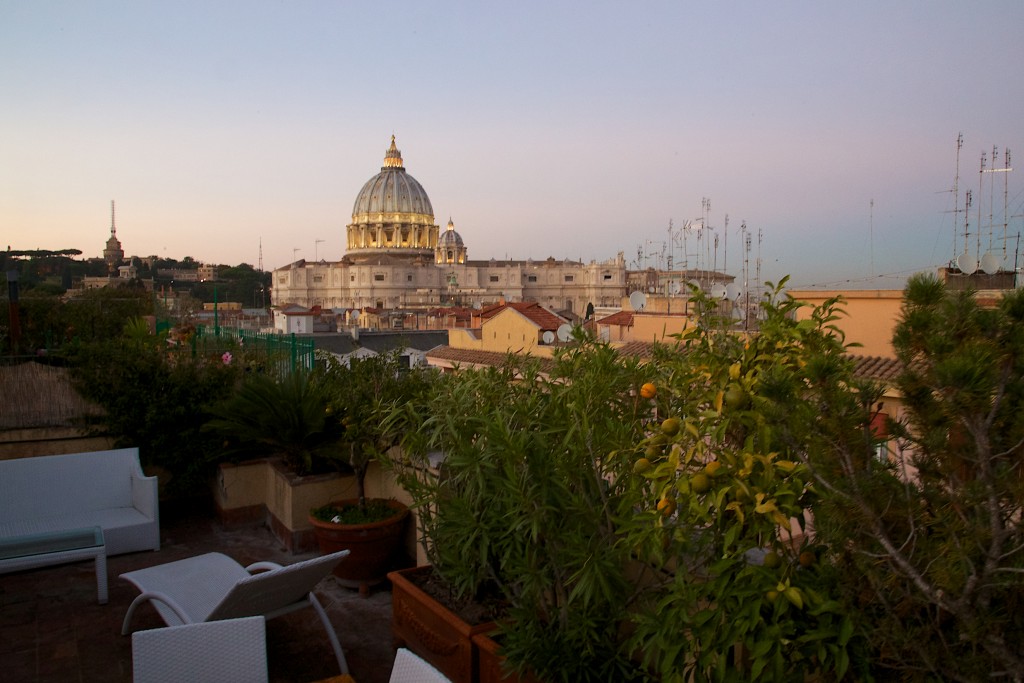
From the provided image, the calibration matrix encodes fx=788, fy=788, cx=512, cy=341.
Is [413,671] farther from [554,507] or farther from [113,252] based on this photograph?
[113,252]

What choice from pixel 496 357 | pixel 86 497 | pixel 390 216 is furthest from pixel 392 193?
pixel 86 497

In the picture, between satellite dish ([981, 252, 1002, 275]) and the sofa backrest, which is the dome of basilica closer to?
satellite dish ([981, 252, 1002, 275])

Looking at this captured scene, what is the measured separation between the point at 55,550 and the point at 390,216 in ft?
282

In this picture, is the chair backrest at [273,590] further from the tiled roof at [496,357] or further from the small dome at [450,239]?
the small dome at [450,239]

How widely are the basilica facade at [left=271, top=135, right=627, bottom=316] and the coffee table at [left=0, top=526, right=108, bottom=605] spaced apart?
76463 millimetres

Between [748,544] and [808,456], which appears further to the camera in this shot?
[748,544]

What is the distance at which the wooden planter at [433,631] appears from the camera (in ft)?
8.32

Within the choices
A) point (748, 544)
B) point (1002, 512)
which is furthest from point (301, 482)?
point (1002, 512)

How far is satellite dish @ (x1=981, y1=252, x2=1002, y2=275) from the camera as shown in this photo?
806 cm

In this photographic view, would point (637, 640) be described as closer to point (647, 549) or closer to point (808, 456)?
point (647, 549)

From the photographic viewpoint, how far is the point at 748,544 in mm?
1553

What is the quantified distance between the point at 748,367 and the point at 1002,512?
77cm

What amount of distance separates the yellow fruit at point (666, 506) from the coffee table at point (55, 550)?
111 inches

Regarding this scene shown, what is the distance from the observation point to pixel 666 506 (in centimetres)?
161
